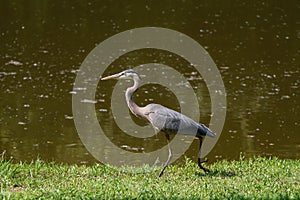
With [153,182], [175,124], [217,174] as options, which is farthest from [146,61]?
[153,182]

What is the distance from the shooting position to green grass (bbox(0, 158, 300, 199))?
22.0 ft

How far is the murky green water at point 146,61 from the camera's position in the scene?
12812mm

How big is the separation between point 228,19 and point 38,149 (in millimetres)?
12541

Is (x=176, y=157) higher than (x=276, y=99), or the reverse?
(x=176, y=157)

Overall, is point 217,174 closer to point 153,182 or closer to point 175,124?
point 175,124

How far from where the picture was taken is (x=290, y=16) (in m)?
23.5

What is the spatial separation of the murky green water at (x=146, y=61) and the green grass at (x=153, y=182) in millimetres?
3302

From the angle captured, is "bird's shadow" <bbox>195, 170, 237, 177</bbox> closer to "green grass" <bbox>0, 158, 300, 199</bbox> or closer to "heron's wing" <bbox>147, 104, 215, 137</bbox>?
"green grass" <bbox>0, 158, 300, 199</bbox>

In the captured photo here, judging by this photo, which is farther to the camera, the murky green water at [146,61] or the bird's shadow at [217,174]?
the murky green water at [146,61]

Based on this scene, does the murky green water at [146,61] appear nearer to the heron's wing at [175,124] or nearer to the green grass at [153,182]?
the green grass at [153,182]

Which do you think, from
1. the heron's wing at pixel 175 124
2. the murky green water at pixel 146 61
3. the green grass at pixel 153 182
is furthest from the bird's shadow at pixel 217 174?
the murky green water at pixel 146 61

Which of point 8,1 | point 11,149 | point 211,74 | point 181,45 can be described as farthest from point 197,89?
point 8,1

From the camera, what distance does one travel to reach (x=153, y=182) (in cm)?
759

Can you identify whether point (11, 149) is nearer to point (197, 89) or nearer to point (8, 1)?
point (197, 89)
